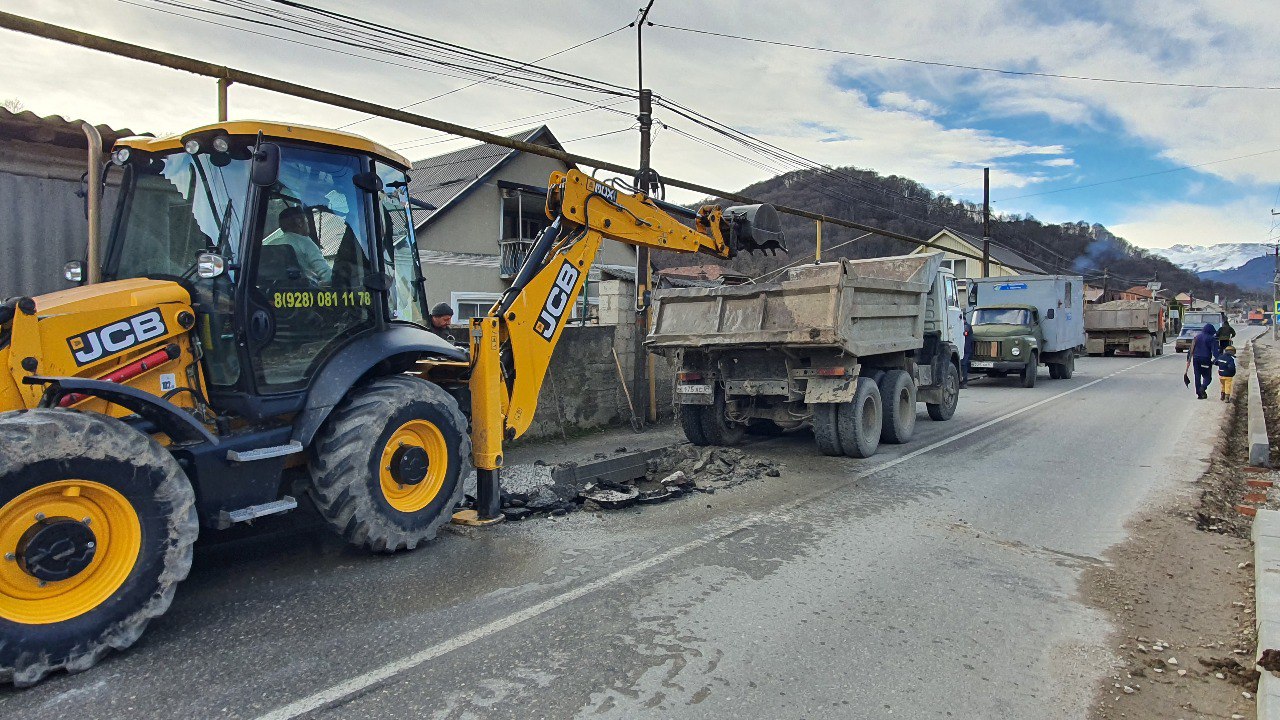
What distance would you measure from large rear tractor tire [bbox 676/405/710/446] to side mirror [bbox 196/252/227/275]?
6034 millimetres

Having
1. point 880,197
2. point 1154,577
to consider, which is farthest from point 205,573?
point 880,197

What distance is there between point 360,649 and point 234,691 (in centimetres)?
58

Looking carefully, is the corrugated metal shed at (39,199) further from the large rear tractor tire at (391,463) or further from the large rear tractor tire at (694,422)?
the large rear tractor tire at (694,422)

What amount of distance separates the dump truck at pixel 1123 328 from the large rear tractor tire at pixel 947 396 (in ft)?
71.3

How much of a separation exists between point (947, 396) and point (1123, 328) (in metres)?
23.7

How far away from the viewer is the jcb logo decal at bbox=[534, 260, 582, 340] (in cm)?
621

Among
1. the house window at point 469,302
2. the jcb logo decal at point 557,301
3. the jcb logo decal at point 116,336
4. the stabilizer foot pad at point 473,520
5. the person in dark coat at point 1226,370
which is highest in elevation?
the house window at point 469,302

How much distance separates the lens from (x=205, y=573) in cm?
468

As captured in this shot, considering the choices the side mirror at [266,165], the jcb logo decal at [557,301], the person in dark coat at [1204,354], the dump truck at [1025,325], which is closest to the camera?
the side mirror at [266,165]

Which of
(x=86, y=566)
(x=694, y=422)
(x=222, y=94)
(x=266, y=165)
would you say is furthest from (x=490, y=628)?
(x=222, y=94)

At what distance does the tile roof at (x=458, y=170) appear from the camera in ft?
69.8

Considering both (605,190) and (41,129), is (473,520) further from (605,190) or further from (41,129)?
(41,129)

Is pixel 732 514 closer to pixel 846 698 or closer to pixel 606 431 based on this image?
pixel 846 698

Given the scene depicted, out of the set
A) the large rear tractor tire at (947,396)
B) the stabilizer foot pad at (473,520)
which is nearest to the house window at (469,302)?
the large rear tractor tire at (947,396)
